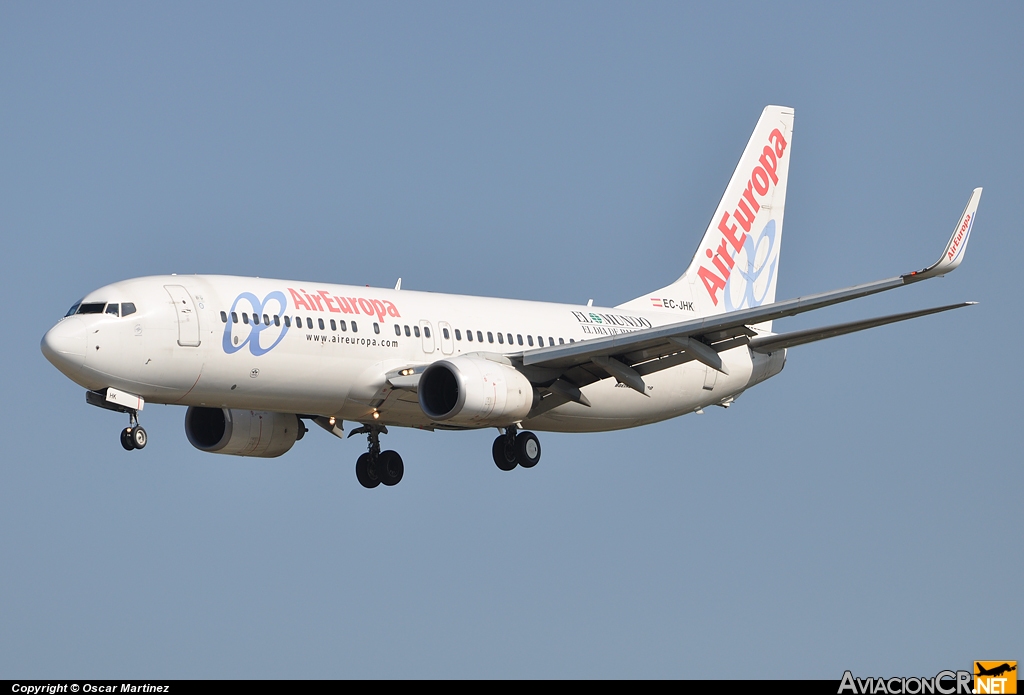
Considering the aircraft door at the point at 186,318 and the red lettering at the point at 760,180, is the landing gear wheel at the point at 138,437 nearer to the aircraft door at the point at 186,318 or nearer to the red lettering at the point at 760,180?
the aircraft door at the point at 186,318

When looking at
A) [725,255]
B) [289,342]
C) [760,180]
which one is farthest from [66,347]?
[760,180]

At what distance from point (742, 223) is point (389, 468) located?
49.5 feet

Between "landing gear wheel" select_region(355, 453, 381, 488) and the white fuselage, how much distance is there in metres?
3.35

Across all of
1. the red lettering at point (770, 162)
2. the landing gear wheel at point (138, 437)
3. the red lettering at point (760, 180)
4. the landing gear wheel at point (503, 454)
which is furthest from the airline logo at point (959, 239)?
the landing gear wheel at point (138, 437)

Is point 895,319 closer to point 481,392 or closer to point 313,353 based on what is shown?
point 481,392

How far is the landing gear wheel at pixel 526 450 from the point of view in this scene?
4491 cm

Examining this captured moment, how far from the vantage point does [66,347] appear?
126ft

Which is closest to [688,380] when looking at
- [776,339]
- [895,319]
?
[776,339]

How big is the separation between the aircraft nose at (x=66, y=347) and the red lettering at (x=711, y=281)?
21785 mm

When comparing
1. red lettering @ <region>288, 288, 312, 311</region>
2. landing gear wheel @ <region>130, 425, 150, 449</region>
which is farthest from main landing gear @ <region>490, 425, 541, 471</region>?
landing gear wheel @ <region>130, 425, 150, 449</region>

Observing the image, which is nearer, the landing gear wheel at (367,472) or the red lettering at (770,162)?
the landing gear wheel at (367,472)

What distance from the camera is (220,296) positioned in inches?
1588

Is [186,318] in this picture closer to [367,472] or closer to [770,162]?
[367,472]

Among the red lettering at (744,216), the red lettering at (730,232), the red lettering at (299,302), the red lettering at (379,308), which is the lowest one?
the red lettering at (299,302)
